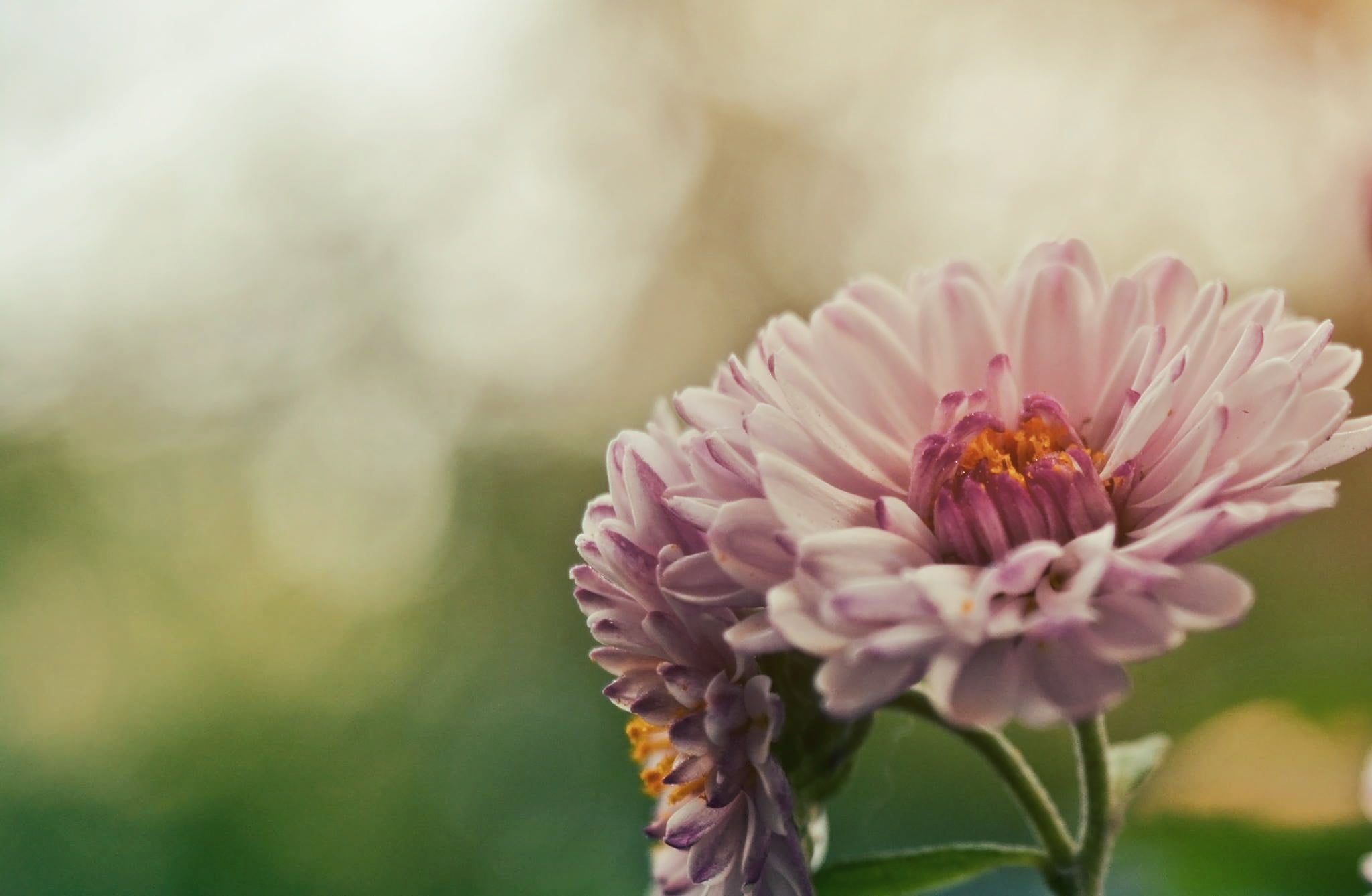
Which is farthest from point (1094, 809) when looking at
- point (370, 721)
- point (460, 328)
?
point (460, 328)

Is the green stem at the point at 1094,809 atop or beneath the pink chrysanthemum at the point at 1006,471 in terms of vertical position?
beneath

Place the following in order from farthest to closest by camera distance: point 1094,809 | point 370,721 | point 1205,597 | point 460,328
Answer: point 460,328
point 370,721
point 1094,809
point 1205,597

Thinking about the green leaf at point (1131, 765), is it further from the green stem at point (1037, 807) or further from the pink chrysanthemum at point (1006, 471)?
the pink chrysanthemum at point (1006, 471)

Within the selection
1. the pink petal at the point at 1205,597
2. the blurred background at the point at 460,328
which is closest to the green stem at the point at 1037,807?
the pink petal at the point at 1205,597

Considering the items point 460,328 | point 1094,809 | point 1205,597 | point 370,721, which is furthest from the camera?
point 460,328

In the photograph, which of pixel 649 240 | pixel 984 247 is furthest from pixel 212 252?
pixel 984 247

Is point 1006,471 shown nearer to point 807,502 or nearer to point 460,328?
point 807,502

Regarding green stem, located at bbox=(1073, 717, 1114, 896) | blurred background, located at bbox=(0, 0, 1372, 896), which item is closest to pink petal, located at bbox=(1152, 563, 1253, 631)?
green stem, located at bbox=(1073, 717, 1114, 896)
